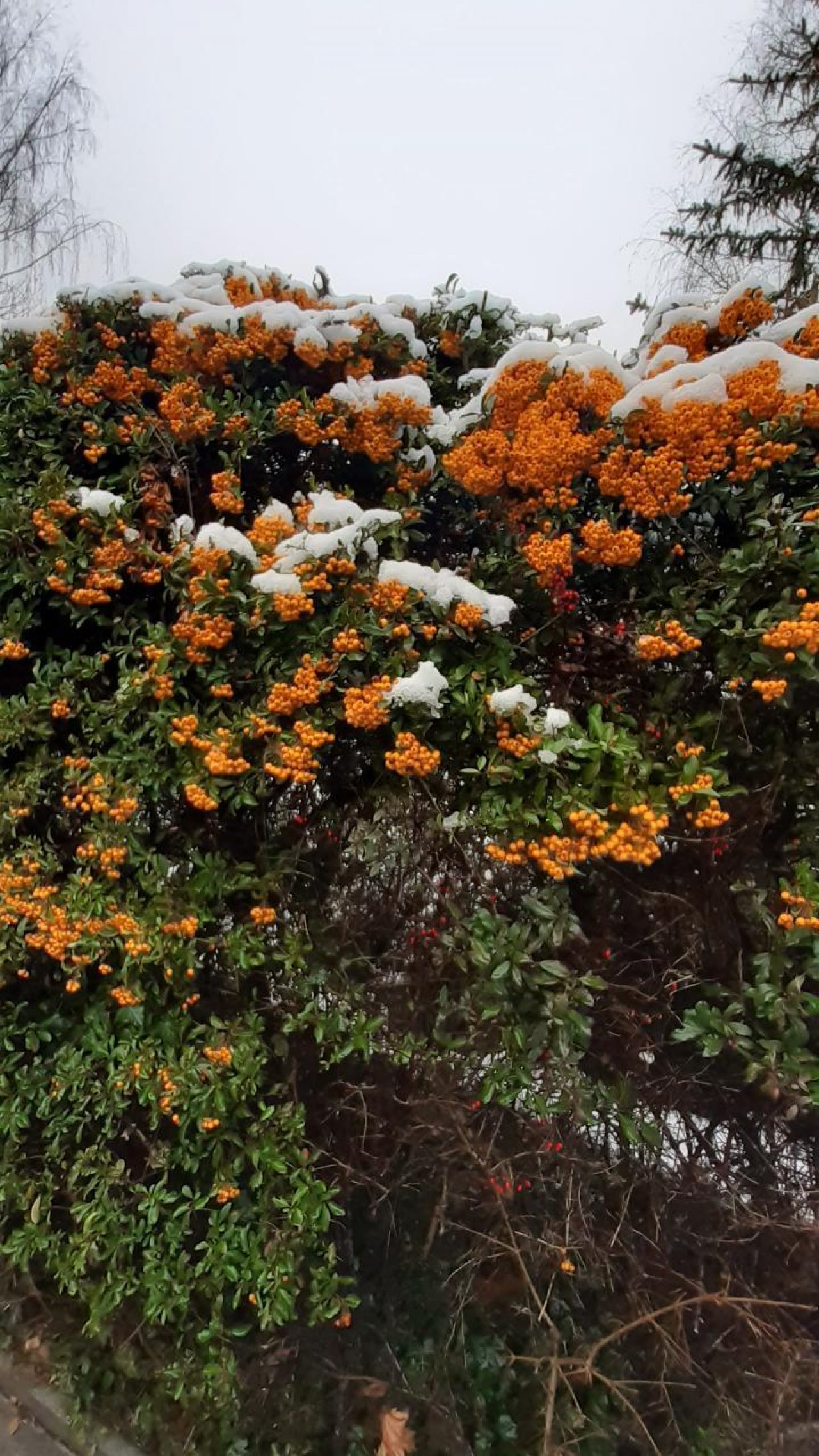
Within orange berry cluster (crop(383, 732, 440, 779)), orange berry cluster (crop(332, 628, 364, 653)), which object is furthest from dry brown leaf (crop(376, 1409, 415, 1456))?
orange berry cluster (crop(332, 628, 364, 653))

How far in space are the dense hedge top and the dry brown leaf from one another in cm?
6

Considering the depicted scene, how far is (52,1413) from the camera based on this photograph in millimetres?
2248

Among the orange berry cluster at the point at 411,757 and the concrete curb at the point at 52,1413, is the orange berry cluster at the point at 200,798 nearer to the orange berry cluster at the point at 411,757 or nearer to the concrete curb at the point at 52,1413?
the orange berry cluster at the point at 411,757

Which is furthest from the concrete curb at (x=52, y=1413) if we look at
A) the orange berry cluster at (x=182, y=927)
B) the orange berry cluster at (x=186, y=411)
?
the orange berry cluster at (x=186, y=411)

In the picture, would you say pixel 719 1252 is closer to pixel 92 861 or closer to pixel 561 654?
pixel 561 654

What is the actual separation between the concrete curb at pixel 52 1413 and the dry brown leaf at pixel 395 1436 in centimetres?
66

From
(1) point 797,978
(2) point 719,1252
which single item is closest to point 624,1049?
(1) point 797,978

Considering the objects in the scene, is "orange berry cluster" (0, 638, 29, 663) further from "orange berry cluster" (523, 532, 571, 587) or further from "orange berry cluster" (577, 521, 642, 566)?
"orange berry cluster" (577, 521, 642, 566)

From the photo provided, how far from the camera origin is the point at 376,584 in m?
1.82

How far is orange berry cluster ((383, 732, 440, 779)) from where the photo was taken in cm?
168

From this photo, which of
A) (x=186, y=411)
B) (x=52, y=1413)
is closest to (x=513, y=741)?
(x=186, y=411)

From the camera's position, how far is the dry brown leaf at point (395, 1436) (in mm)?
2090

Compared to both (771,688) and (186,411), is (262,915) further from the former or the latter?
(186,411)

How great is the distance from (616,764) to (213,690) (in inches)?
37.4
